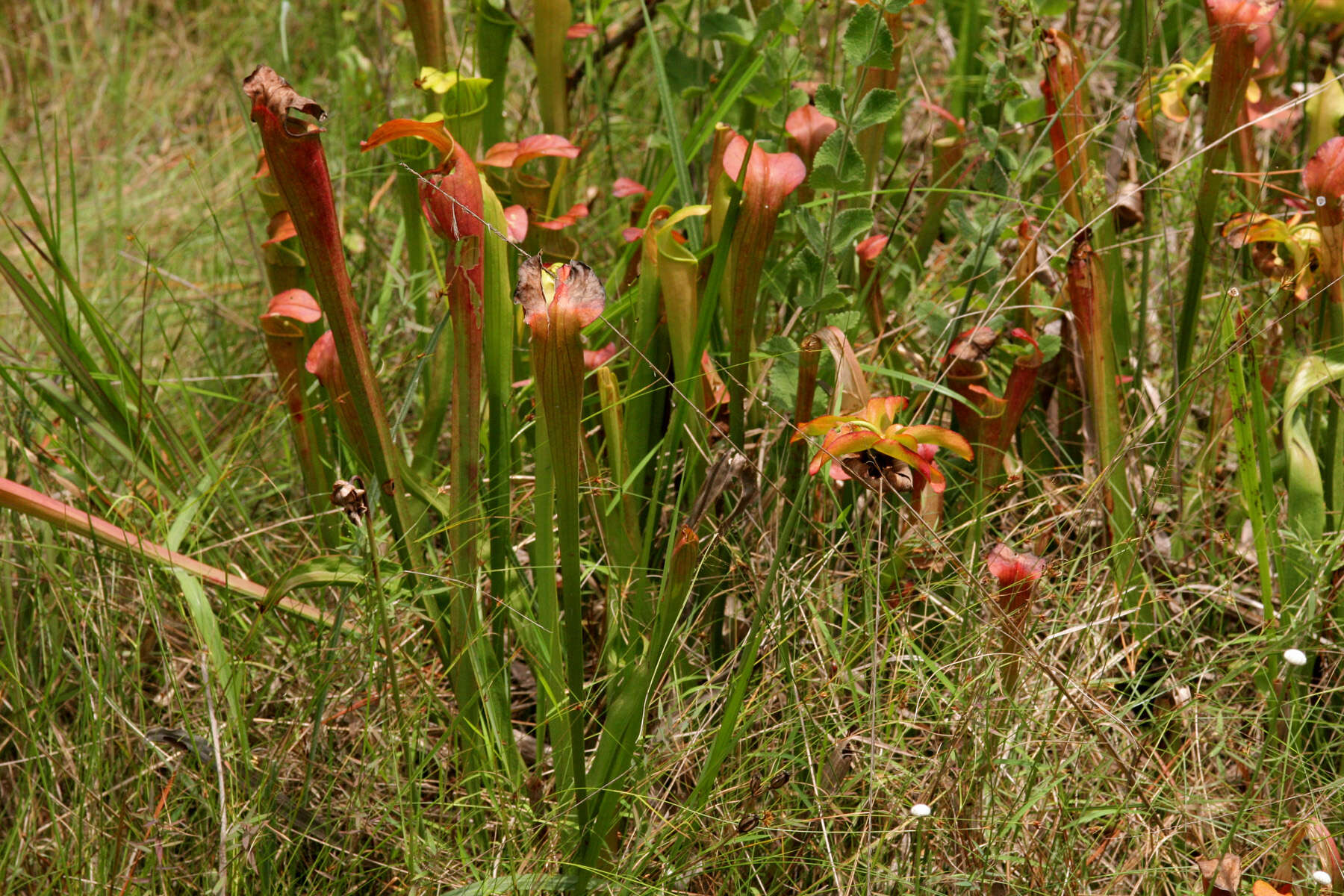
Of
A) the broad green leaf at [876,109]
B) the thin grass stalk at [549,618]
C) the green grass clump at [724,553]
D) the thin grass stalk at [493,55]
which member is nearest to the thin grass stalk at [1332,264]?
the green grass clump at [724,553]

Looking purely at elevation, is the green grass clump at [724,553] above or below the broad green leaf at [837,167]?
below

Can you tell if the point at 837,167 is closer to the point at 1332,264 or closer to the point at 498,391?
the point at 498,391

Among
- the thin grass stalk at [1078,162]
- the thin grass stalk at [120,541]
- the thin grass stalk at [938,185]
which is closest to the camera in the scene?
the thin grass stalk at [120,541]

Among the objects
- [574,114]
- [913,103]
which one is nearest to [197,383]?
[574,114]

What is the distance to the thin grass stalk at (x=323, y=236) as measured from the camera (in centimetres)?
74

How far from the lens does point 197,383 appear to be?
171 cm

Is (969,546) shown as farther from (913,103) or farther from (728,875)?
(913,103)

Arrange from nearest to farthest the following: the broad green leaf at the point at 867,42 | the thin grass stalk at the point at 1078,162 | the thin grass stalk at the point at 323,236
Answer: the thin grass stalk at the point at 323,236
the broad green leaf at the point at 867,42
the thin grass stalk at the point at 1078,162

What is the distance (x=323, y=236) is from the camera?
0.83 m

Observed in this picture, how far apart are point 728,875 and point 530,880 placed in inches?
7.4

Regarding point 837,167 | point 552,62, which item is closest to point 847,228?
point 837,167

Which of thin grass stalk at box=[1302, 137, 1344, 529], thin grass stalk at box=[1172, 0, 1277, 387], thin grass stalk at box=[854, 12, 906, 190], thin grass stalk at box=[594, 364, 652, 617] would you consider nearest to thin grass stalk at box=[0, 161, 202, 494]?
thin grass stalk at box=[594, 364, 652, 617]

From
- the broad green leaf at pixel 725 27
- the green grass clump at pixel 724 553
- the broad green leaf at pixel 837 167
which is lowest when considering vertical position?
the green grass clump at pixel 724 553

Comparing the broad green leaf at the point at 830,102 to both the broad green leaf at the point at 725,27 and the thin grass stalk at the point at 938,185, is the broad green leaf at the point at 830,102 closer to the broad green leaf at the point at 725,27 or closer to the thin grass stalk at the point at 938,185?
the broad green leaf at the point at 725,27
